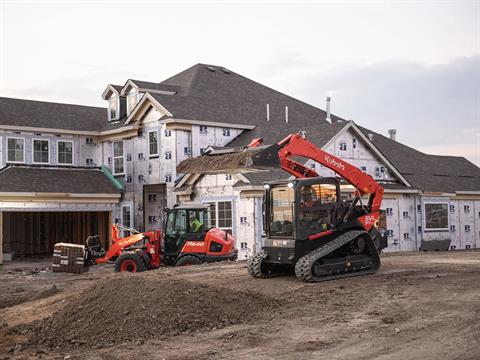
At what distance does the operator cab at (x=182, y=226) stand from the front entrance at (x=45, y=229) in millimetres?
12202

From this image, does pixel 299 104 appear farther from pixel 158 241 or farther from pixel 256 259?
pixel 256 259

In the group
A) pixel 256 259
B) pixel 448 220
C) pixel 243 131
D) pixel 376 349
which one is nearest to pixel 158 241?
pixel 256 259

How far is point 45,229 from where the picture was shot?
35.5 metres

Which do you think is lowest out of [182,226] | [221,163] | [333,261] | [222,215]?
[333,261]

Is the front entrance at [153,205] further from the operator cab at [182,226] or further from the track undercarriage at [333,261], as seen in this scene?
the track undercarriage at [333,261]

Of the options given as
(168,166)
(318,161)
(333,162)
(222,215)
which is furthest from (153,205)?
(333,162)

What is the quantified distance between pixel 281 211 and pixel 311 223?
35.2 inches

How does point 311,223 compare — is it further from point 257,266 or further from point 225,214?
point 225,214

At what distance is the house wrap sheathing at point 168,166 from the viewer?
92.4 feet

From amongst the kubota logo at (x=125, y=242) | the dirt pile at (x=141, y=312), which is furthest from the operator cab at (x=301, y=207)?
the kubota logo at (x=125, y=242)

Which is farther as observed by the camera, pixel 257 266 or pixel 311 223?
pixel 257 266

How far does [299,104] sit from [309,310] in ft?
87.4

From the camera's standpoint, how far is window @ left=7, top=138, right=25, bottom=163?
30516 millimetres

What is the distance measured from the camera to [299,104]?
3778 cm
